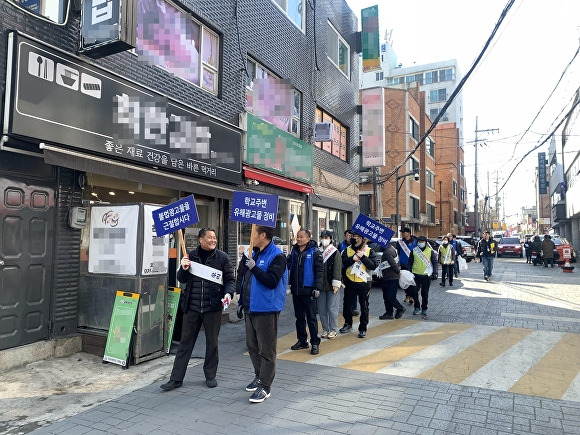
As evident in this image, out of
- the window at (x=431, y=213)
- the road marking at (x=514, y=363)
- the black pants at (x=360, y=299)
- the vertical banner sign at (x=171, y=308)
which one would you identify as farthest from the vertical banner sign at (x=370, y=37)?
the window at (x=431, y=213)

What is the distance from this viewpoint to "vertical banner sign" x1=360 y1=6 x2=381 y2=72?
17.0 m

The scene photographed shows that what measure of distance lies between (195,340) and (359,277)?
10.7 ft

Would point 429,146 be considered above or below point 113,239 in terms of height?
above

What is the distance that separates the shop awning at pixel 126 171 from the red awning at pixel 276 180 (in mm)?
1417

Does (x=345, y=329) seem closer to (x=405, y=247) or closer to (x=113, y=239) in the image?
(x=405, y=247)

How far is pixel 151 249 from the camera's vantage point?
610 centimetres

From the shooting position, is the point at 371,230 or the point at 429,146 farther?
the point at 429,146

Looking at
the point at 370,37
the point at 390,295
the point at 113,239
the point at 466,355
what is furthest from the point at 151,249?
the point at 370,37

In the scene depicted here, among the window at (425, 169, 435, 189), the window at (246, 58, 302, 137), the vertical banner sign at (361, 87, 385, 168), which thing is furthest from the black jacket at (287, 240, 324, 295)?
the window at (425, 169, 435, 189)

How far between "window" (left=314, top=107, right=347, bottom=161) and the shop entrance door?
10264mm

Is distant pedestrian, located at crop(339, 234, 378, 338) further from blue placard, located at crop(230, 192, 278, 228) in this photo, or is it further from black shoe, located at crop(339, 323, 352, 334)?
blue placard, located at crop(230, 192, 278, 228)

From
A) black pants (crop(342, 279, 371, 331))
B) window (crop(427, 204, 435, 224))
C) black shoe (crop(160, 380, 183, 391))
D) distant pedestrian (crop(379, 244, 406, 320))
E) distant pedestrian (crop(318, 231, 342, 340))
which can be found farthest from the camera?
window (crop(427, 204, 435, 224))

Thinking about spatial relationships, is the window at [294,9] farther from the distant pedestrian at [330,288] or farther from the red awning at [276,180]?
the distant pedestrian at [330,288]

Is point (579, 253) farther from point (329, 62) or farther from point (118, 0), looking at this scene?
point (118, 0)
